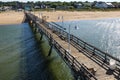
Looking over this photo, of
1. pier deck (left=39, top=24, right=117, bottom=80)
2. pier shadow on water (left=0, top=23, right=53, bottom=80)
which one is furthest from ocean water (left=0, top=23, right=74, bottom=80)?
pier deck (left=39, top=24, right=117, bottom=80)

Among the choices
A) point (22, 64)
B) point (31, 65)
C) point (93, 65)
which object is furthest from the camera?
point (22, 64)

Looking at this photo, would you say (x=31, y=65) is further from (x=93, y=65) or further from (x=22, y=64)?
(x=93, y=65)

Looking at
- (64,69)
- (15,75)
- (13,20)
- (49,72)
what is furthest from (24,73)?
(13,20)

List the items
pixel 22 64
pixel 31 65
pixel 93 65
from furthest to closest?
pixel 22 64 → pixel 31 65 → pixel 93 65

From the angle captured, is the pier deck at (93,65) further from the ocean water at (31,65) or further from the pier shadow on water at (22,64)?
the pier shadow on water at (22,64)

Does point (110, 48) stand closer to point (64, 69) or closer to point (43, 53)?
point (43, 53)

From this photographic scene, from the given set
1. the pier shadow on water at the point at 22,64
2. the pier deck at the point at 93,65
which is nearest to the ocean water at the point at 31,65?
the pier shadow on water at the point at 22,64

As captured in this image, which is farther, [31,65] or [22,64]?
[22,64]

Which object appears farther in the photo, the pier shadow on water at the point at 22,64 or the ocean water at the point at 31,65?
the pier shadow on water at the point at 22,64

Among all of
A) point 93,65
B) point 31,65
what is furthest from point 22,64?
point 93,65

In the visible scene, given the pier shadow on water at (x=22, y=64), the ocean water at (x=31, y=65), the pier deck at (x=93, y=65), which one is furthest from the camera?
the pier shadow on water at (x=22, y=64)

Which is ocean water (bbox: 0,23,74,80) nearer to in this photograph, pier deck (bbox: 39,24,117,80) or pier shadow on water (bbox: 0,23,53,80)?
pier shadow on water (bbox: 0,23,53,80)
